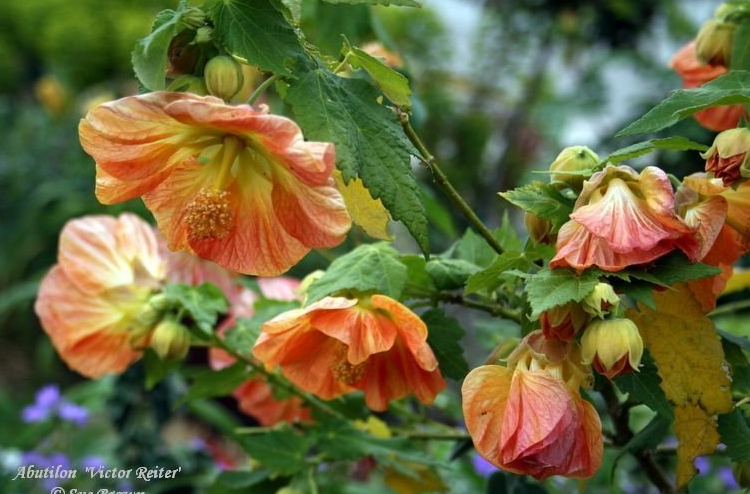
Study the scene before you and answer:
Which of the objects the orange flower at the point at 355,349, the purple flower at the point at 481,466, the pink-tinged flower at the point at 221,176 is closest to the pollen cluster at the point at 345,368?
the orange flower at the point at 355,349

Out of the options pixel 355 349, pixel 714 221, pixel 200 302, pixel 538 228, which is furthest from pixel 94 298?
pixel 714 221

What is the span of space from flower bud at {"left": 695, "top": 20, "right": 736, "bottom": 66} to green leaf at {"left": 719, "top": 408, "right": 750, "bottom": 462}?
0.96 ft

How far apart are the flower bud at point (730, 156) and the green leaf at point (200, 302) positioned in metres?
0.40

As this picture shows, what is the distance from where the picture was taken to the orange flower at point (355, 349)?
635 mm

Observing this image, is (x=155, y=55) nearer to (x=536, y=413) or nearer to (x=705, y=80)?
(x=536, y=413)

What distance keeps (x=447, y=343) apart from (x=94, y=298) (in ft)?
1.09

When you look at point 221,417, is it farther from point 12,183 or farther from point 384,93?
point 12,183

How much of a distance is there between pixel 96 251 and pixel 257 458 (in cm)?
23

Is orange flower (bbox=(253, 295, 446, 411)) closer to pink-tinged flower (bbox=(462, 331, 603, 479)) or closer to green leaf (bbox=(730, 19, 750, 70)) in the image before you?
pink-tinged flower (bbox=(462, 331, 603, 479))

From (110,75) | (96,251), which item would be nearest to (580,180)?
(96,251)

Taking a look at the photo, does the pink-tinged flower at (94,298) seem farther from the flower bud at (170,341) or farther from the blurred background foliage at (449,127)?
the blurred background foliage at (449,127)

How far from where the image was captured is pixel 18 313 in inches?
143

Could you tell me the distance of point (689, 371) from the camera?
594 millimetres

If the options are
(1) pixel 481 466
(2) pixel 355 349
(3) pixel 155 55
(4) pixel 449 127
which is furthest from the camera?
(4) pixel 449 127
